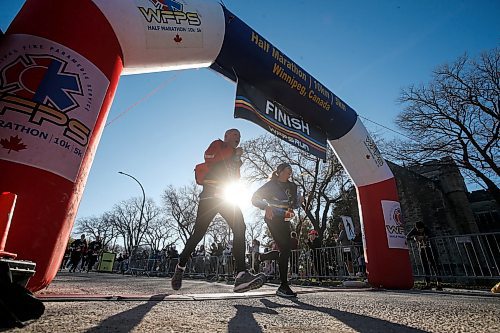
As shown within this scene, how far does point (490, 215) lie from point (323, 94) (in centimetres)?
3024

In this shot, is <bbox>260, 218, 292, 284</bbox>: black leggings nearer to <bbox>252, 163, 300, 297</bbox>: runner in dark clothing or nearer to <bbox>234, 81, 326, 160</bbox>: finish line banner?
<bbox>252, 163, 300, 297</bbox>: runner in dark clothing

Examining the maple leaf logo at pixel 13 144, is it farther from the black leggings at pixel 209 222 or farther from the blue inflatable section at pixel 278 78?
the blue inflatable section at pixel 278 78

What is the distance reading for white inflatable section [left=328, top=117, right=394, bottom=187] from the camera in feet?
21.6

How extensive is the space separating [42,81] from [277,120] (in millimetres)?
3966

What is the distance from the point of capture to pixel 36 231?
2.27 meters

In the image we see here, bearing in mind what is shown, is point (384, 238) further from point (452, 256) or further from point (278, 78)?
point (452, 256)

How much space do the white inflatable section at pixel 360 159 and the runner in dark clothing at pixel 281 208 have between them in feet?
10.0

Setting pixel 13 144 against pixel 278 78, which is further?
pixel 278 78

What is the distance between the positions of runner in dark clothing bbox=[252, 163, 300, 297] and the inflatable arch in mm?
2103

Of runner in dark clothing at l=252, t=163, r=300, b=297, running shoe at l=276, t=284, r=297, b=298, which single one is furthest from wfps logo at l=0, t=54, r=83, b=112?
running shoe at l=276, t=284, r=297, b=298

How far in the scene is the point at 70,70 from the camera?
9.05ft

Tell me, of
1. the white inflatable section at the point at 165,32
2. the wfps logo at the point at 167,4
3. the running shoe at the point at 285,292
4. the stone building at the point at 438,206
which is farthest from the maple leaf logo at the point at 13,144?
the stone building at the point at 438,206

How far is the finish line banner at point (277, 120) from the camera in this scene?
5242mm

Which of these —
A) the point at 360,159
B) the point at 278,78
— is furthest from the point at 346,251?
the point at 278,78
